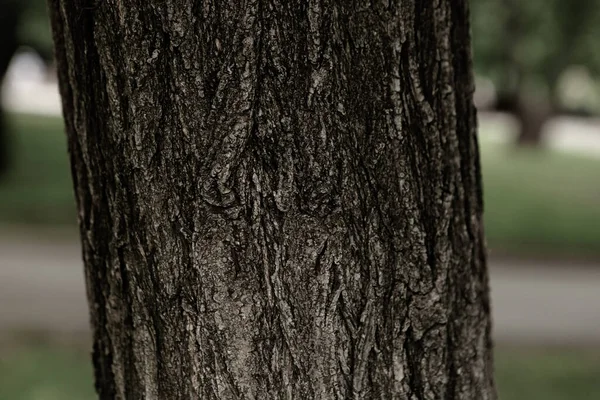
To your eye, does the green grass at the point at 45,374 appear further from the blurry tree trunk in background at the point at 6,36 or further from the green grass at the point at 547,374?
the blurry tree trunk in background at the point at 6,36

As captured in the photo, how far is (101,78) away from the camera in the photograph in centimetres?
154

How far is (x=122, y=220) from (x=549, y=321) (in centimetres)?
720

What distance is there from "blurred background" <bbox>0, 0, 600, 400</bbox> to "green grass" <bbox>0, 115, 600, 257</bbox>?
0.03 m

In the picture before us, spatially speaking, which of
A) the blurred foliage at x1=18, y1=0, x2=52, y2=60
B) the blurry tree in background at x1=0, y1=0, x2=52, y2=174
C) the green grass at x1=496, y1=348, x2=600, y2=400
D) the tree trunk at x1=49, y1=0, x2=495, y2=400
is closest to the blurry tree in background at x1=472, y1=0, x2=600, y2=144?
the green grass at x1=496, y1=348, x2=600, y2=400

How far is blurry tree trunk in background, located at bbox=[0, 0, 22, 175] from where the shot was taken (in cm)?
1327

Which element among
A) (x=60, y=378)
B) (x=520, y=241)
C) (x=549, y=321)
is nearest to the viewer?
(x=60, y=378)

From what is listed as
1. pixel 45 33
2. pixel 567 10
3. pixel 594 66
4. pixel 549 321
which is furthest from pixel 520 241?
pixel 45 33

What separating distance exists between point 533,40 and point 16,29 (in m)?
9.13

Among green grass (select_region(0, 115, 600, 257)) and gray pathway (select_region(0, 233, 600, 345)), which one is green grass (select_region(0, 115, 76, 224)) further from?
gray pathway (select_region(0, 233, 600, 345))

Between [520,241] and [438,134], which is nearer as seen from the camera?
[438,134]

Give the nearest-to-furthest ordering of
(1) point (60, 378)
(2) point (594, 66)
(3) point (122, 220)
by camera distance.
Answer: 1. (3) point (122, 220)
2. (1) point (60, 378)
3. (2) point (594, 66)

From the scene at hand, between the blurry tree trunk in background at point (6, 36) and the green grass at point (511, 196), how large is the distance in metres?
0.41

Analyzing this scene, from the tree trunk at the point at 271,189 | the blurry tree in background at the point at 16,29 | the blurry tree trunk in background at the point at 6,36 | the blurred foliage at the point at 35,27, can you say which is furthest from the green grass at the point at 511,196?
the tree trunk at the point at 271,189

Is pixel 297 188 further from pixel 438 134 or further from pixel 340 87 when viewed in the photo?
pixel 438 134
